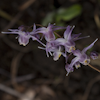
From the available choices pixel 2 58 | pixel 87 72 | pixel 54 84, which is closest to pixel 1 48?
pixel 2 58

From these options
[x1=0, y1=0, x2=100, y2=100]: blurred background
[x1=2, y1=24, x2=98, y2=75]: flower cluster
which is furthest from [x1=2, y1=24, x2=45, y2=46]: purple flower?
[x1=0, y1=0, x2=100, y2=100]: blurred background

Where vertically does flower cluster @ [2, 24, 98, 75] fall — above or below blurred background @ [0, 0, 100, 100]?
below

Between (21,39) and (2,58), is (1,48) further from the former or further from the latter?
(21,39)

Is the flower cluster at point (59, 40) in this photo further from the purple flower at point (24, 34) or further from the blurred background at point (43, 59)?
the blurred background at point (43, 59)

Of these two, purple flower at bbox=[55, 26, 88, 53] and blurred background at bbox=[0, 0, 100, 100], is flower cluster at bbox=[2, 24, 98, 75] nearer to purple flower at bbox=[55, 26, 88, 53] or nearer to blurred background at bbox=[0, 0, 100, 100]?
purple flower at bbox=[55, 26, 88, 53]

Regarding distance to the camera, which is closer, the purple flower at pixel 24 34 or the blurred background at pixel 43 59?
the purple flower at pixel 24 34

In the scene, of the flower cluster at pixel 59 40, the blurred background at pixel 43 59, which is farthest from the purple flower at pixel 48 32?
the blurred background at pixel 43 59

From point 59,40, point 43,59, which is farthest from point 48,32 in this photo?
point 43,59

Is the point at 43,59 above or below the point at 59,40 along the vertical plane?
above

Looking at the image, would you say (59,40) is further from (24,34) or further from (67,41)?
(24,34)
